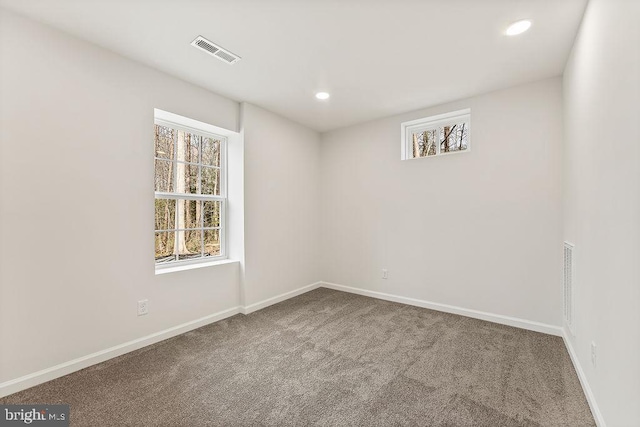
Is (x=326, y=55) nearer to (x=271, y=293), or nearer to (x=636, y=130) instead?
(x=636, y=130)

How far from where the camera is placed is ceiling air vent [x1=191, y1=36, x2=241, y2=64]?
2.19 m

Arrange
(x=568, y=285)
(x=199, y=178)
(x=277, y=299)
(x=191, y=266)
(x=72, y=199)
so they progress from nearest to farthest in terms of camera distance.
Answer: (x=72, y=199) < (x=568, y=285) < (x=191, y=266) < (x=199, y=178) < (x=277, y=299)

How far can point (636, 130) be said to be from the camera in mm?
1152

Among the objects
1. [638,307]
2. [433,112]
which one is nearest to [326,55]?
[433,112]

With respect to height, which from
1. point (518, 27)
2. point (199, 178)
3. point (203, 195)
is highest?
point (518, 27)

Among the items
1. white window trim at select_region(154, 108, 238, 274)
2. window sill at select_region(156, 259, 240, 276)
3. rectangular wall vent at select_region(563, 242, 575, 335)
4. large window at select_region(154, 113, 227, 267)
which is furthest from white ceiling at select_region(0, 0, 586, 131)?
window sill at select_region(156, 259, 240, 276)

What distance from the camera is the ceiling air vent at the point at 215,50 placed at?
2.19 meters

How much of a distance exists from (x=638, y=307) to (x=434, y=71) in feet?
7.62

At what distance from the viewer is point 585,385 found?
184 cm

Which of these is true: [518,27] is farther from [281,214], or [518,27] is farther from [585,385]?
[281,214]

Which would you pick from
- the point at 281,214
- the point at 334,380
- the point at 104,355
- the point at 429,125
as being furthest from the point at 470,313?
the point at 104,355

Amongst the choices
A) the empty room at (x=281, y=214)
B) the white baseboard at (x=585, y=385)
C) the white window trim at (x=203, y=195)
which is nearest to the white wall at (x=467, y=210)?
the empty room at (x=281, y=214)

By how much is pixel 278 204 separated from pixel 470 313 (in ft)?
8.94

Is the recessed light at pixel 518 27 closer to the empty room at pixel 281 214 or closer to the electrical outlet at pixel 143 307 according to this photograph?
the empty room at pixel 281 214
